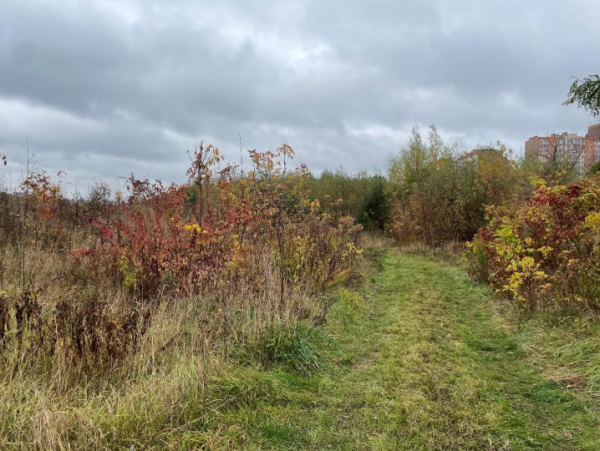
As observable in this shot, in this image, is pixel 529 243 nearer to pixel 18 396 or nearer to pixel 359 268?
pixel 359 268

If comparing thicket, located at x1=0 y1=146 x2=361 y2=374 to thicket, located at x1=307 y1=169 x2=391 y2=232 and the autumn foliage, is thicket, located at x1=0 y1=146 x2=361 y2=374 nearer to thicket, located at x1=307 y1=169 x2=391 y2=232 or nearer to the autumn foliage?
the autumn foliage

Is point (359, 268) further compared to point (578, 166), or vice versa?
point (578, 166)

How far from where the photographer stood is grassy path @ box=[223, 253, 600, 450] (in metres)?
2.80

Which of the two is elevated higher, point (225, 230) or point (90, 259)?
point (225, 230)

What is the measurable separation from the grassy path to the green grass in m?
0.01

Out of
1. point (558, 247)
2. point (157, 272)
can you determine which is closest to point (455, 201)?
point (558, 247)

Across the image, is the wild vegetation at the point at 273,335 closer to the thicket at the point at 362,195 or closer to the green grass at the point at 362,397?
the green grass at the point at 362,397

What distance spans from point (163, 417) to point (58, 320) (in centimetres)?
126

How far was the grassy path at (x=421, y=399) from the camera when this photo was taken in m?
2.80

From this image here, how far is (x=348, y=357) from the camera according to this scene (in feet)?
14.2

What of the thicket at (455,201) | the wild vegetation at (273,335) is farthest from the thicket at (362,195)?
the wild vegetation at (273,335)

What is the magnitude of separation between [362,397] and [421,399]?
1.55 feet

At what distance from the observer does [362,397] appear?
343 cm

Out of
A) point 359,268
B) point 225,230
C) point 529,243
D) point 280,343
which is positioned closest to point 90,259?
point 225,230
